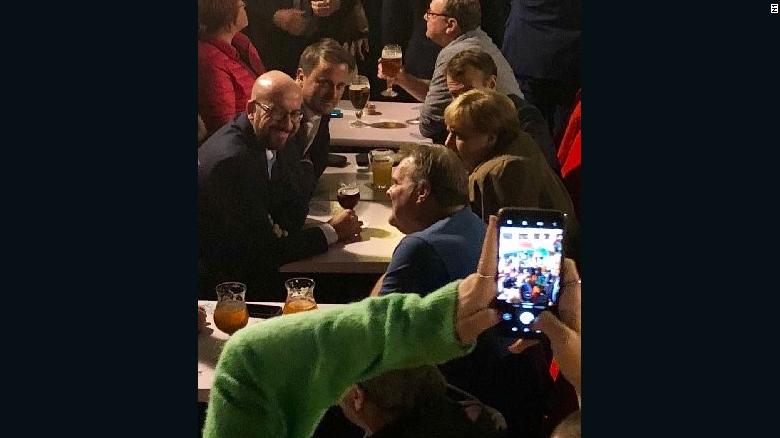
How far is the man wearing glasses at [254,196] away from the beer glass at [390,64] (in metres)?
0.21

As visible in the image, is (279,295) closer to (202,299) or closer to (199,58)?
(202,299)

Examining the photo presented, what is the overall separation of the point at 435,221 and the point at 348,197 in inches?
16.2

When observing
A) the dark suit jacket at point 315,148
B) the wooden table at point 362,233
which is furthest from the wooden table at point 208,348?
the dark suit jacket at point 315,148

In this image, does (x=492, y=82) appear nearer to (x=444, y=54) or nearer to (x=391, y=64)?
(x=444, y=54)

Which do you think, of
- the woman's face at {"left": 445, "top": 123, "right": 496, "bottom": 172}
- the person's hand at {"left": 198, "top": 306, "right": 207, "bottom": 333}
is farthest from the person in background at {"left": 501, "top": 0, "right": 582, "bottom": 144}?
the person's hand at {"left": 198, "top": 306, "right": 207, "bottom": 333}

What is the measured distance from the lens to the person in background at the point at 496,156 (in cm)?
278

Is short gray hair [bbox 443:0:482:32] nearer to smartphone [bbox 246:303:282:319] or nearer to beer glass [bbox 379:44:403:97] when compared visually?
beer glass [bbox 379:44:403:97]

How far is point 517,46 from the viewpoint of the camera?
9.45 feet

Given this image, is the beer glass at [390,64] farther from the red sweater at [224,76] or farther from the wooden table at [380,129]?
the red sweater at [224,76]

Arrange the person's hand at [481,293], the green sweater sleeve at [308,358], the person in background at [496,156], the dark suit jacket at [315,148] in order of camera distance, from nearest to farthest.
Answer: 1. the green sweater sleeve at [308,358]
2. the person's hand at [481,293]
3. the person in background at [496,156]
4. the dark suit jacket at [315,148]

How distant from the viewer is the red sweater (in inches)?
108

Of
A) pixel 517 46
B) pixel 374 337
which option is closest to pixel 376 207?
pixel 517 46

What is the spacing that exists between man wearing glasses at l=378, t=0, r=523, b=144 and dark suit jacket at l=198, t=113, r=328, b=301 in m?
0.34

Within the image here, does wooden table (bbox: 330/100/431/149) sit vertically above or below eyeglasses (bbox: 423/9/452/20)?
below
